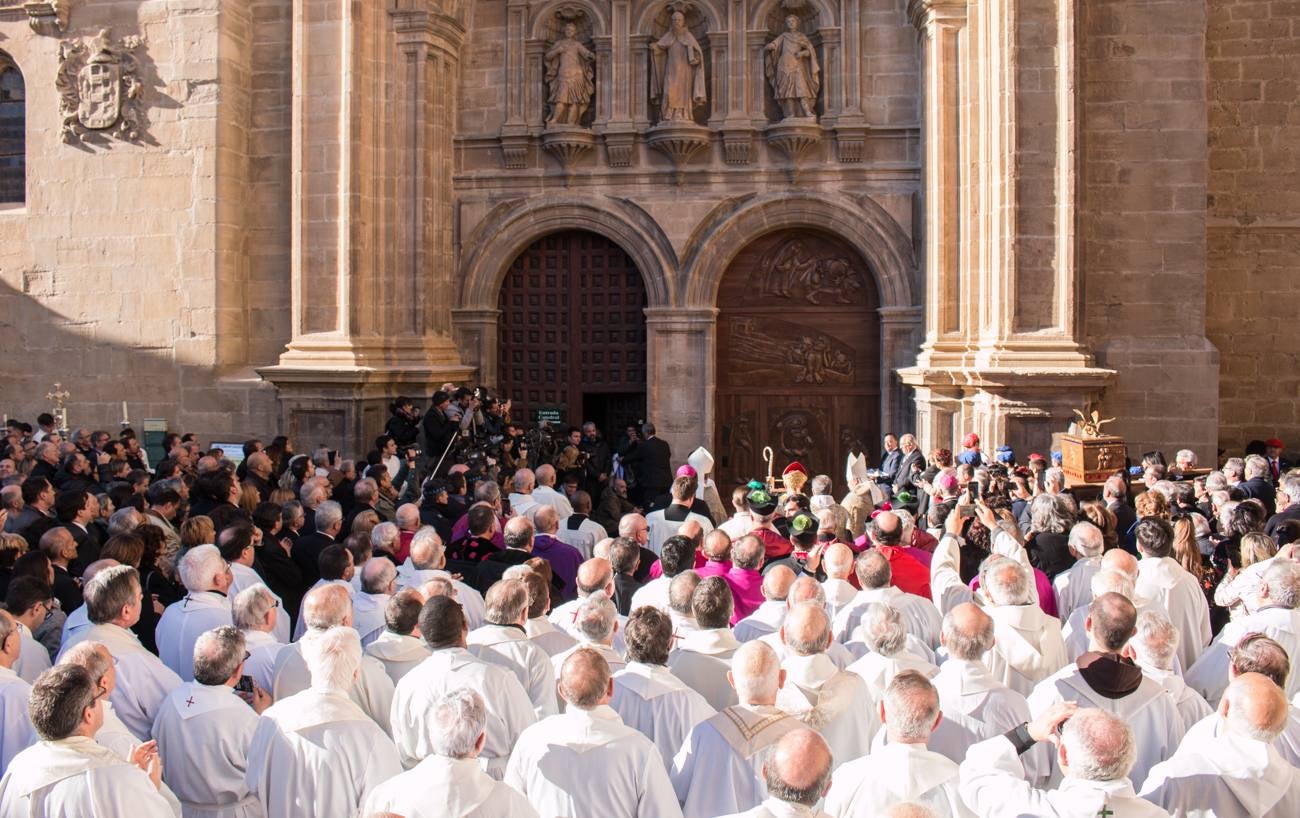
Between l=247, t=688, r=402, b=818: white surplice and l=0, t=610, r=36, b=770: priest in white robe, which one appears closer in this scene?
l=247, t=688, r=402, b=818: white surplice

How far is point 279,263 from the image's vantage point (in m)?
16.6

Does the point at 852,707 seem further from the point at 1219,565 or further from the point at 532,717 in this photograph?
the point at 1219,565

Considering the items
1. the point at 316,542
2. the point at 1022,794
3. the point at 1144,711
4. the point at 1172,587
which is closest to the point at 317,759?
the point at 1022,794

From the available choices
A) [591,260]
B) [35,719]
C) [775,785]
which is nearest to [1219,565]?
[775,785]

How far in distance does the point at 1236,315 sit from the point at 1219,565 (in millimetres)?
9186

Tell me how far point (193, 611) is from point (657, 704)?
8.28ft

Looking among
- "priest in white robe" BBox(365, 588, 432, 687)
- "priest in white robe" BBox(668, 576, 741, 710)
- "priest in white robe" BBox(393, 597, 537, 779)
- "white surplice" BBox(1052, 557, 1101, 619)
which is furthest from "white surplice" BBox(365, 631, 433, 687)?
"white surplice" BBox(1052, 557, 1101, 619)

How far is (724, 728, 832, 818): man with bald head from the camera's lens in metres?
3.43

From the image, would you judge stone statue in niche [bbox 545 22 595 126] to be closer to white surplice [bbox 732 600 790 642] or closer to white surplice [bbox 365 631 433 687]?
white surplice [bbox 732 600 790 642]

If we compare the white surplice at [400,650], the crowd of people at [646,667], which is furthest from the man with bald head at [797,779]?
the white surplice at [400,650]

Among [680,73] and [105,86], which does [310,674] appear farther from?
[105,86]

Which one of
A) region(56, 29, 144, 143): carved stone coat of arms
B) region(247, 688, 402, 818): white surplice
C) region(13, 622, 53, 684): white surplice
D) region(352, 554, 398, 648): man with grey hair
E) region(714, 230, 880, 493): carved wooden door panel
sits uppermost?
region(56, 29, 144, 143): carved stone coat of arms

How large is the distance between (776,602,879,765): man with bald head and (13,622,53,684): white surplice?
337 cm

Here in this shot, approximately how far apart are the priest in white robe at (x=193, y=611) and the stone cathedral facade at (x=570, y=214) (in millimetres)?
9390
